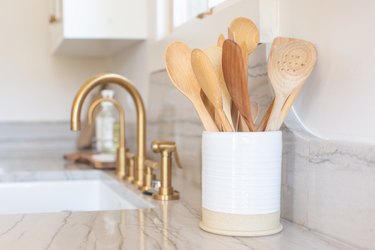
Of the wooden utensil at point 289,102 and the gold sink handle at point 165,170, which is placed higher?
the wooden utensil at point 289,102

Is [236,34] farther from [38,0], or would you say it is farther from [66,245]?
[38,0]

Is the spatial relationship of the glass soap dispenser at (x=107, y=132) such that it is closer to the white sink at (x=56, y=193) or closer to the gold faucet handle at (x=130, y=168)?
the white sink at (x=56, y=193)

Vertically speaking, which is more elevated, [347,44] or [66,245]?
[347,44]

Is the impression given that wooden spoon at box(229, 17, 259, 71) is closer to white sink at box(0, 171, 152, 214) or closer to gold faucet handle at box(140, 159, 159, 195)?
gold faucet handle at box(140, 159, 159, 195)

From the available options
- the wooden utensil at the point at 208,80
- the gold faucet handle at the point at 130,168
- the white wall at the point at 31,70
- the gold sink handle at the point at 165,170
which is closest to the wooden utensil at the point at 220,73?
the wooden utensil at the point at 208,80

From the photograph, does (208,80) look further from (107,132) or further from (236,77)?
(107,132)

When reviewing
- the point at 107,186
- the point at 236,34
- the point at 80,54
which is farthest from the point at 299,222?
the point at 80,54

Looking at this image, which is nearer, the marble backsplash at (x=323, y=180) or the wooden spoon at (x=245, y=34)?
the marble backsplash at (x=323, y=180)

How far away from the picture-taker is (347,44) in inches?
32.4

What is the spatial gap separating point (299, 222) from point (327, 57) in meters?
0.28

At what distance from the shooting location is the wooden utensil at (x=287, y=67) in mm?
846

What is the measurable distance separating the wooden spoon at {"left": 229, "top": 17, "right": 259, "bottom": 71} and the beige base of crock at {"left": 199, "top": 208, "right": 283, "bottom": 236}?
27 cm

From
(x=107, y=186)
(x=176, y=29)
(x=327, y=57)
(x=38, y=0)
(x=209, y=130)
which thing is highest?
(x=38, y=0)

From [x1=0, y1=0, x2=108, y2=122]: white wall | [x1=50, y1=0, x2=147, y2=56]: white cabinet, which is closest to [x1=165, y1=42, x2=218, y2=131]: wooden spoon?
[x1=50, y1=0, x2=147, y2=56]: white cabinet
